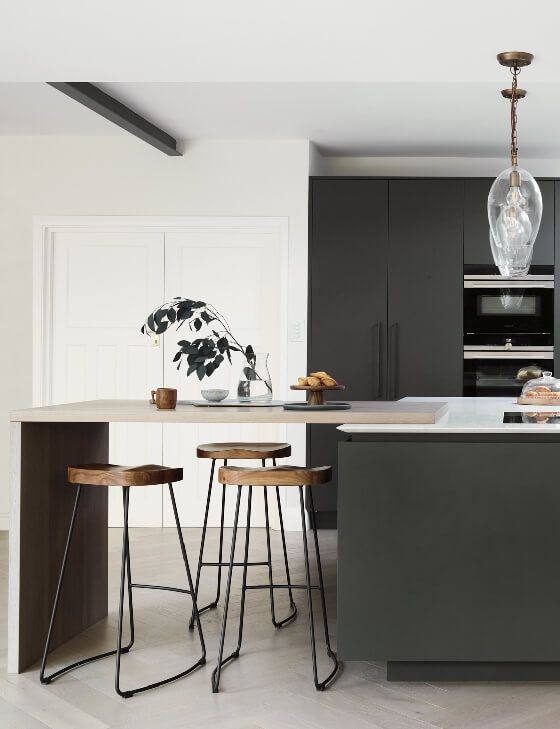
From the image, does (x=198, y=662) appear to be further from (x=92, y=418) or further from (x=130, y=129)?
(x=130, y=129)

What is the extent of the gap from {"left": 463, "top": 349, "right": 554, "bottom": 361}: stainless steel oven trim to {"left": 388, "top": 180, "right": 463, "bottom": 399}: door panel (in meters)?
0.09

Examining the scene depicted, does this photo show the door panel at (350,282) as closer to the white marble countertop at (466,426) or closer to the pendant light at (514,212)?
the white marble countertop at (466,426)

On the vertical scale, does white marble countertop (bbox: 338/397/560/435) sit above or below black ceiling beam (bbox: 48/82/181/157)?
below

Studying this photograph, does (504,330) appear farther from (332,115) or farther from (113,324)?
(113,324)

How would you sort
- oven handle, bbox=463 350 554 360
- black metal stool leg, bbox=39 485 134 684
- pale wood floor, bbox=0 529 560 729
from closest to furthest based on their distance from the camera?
pale wood floor, bbox=0 529 560 729, black metal stool leg, bbox=39 485 134 684, oven handle, bbox=463 350 554 360

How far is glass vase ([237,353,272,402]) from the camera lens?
3564mm

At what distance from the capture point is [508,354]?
6141 millimetres

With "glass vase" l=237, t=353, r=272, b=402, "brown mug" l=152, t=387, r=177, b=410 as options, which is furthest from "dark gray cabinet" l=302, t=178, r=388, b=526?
"brown mug" l=152, t=387, r=177, b=410

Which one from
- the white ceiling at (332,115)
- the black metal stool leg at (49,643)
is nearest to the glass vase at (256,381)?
the black metal stool leg at (49,643)

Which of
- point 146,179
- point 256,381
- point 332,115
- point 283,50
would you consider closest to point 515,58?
point 283,50

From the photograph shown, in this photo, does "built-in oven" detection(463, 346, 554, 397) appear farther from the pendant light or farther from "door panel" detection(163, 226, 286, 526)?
the pendant light

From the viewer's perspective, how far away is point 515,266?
3.90 meters

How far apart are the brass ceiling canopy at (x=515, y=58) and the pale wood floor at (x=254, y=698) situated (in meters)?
2.30

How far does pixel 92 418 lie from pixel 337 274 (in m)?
3.35
